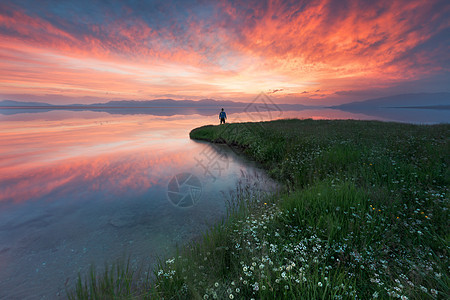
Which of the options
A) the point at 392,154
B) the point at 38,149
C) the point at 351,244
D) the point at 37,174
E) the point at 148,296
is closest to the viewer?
the point at 148,296

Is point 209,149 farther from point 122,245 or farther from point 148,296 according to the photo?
point 148,296

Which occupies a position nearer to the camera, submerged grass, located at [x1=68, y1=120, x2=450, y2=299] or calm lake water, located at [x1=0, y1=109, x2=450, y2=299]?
submerged grass, located at [x1=68, y1=120, x2=450, y2=299]

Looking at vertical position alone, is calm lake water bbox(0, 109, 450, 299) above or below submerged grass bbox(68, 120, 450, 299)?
below

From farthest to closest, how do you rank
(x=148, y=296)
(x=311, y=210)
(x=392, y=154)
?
(x=392, y=154) < (x=311, y=210) < (x=148, y=296)

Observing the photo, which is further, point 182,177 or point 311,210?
point 182,177

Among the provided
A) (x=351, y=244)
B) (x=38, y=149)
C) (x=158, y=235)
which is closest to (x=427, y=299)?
(x=351, y=244)

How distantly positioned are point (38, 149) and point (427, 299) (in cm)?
2764

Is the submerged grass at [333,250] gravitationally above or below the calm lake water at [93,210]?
above

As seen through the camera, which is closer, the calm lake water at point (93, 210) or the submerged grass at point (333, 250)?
the submerged grass at point (333, 250)

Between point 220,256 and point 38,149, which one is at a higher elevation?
point 38,149

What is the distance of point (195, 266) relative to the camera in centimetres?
396

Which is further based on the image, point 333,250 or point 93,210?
point 93,210

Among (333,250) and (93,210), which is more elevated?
(333,250)

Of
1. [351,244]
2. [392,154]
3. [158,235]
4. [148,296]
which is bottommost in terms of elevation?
[158,235]
